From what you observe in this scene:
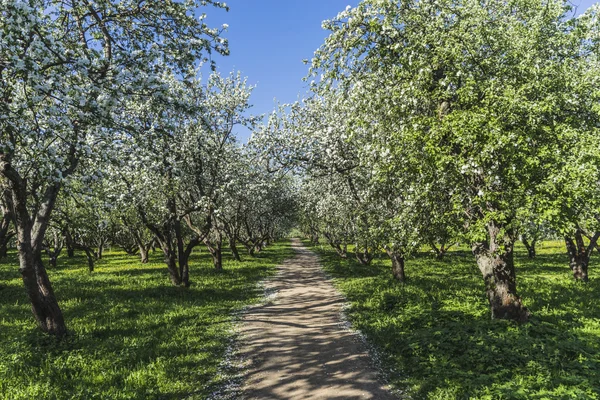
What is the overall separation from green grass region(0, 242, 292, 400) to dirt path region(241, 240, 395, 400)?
1.06 meters

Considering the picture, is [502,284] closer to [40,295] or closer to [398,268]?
[398,268]

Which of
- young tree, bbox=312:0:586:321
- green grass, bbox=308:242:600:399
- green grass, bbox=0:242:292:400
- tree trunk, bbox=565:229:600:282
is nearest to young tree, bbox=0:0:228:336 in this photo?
green grass, bbox=0:242:292:400

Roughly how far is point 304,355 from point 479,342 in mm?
4989

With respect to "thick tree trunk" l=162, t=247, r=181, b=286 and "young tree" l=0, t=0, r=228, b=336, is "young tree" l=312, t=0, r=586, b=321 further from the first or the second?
"thick tree trunk" l=162, t=247, r=181, b=286

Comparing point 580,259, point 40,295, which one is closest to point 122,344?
point 40,295

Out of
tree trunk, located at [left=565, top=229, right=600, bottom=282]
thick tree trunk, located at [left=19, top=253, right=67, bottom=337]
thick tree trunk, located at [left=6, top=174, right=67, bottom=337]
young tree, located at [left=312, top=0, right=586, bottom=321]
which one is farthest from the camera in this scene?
tree trunk, located at [left=565, top=229, right=600, bottom=282]

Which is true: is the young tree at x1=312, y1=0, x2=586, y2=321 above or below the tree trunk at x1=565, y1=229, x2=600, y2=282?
above

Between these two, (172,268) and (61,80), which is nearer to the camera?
(61,80)

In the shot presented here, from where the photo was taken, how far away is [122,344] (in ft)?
38.3

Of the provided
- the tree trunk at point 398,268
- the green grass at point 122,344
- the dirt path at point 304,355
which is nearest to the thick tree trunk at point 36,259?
the green grass at point 122,344

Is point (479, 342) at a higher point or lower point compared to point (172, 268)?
lower

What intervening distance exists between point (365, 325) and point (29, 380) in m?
10.0

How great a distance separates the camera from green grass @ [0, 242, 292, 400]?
875 centimetres

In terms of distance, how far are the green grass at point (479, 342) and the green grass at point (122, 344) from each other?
521 centimetres
